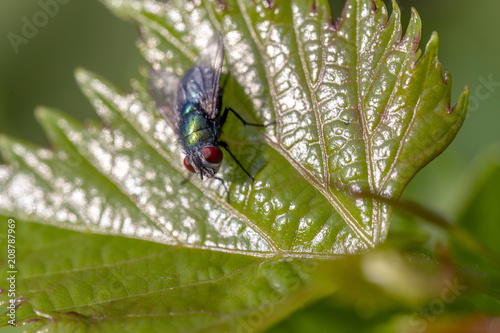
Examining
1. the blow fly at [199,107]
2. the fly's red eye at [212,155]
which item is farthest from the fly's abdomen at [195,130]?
the fly's red eye at [212,155]

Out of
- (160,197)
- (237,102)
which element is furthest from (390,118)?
(160,197)

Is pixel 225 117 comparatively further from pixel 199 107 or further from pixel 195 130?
Result: pixel 199 107

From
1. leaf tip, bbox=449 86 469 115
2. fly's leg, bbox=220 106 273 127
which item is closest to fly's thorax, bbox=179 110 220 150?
fly's leg, bbox=220 106 273 127

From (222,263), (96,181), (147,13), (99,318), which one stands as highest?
(147,13)

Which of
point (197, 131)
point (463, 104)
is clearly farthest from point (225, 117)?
point (463, 104)

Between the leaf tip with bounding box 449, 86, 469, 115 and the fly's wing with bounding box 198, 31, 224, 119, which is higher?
the fly's wing with bounding box 198, 31, 224, 119

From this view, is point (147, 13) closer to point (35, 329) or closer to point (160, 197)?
point (160, 197)

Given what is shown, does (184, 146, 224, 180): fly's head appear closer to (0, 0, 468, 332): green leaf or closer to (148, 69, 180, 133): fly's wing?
(0, 0, 468, 332): green leaf
